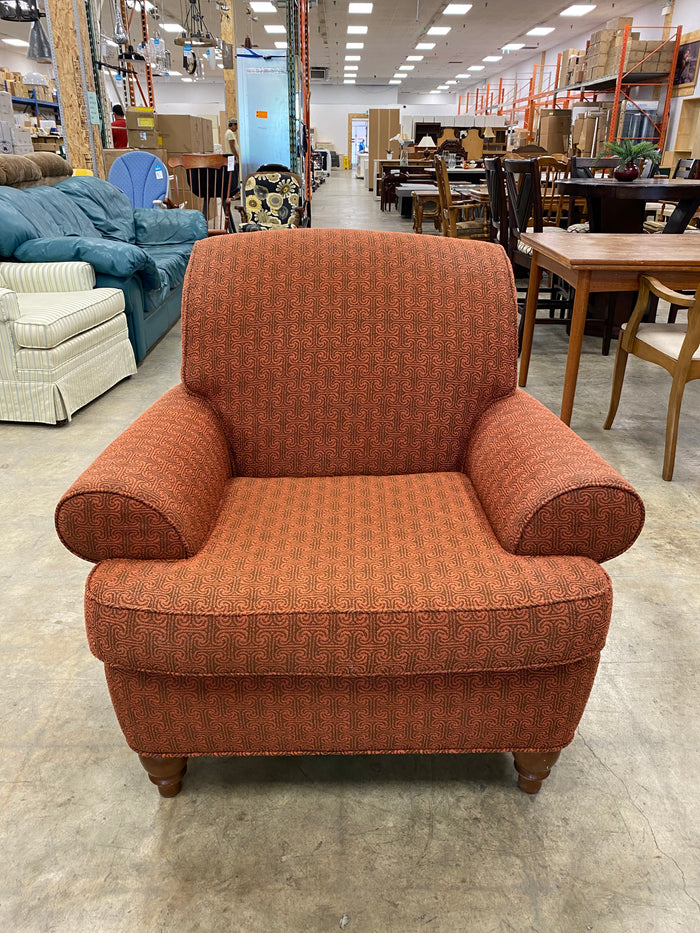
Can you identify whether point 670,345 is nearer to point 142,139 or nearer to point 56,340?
point 56,340

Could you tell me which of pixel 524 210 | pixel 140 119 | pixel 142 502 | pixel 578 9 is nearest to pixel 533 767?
pixel 142 502

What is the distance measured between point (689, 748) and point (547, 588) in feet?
1.97

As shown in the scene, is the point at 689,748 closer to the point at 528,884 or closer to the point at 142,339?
the point at 528,884

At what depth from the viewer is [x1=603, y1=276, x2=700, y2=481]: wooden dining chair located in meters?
2.30

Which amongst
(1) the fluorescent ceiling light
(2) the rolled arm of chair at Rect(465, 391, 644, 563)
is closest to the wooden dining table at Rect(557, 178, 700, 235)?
(2) the rolled arm of chair at Rect(465, 391, 644, 563)

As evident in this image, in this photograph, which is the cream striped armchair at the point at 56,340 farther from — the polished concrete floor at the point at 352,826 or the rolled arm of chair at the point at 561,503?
the rolled arm of chair at the point at 561,503

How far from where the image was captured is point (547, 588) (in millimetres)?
1039

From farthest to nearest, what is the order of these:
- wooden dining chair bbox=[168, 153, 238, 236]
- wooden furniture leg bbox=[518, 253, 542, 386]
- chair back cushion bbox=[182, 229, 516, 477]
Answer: wooden dining chair bbox=[168, 153, 238, 236]
wooden furniture leg bbox=[518, 253, 542, 386]
chair back cushion bbox=[182, 229, 516, 477]

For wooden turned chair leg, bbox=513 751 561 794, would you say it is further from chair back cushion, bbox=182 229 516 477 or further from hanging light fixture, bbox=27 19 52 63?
hanging light fixture, bbox=27 19 52 63

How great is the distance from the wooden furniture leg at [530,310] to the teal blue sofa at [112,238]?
Answer: 77.2 inches

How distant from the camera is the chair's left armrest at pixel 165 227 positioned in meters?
5.00

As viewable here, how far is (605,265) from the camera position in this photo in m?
2.45

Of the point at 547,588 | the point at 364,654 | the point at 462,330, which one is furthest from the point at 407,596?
the point at 462,330

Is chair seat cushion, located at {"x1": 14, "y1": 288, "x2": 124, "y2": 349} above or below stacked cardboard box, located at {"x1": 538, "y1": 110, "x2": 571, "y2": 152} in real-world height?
below
